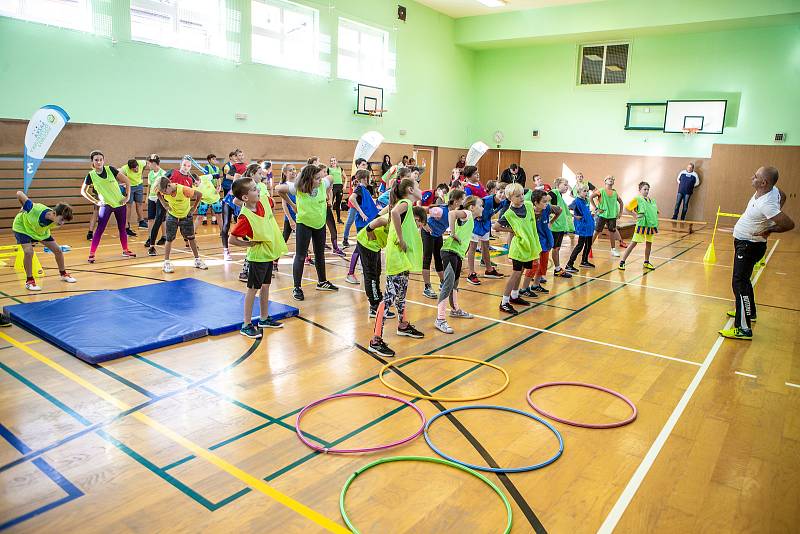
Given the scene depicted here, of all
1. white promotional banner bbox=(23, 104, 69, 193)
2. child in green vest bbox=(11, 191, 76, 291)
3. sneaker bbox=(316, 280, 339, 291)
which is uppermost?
white promotional banner bbox=(23, 104, 69, 193)

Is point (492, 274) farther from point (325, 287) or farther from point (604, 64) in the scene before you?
point (604, 64)

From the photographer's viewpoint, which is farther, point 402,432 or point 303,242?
point 303,242

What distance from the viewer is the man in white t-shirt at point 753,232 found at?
582cm

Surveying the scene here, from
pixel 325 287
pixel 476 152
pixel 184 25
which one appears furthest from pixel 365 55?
pixel 325 287

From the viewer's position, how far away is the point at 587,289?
873cm

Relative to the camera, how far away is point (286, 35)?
16.5 m

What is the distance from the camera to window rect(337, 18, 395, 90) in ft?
60.3

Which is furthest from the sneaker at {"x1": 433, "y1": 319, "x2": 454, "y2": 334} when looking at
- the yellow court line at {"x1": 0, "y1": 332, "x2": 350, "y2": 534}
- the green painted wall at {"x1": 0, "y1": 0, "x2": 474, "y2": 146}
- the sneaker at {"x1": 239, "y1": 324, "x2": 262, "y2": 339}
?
the green painted wall at {"x1": 0, "y1": 0, "x2": 474, "y2": 146}

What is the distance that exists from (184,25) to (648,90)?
631 inches

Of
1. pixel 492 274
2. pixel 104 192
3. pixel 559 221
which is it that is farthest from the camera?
pixel 492 274

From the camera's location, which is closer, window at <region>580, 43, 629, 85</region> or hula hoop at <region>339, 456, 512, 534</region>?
hula hoop at <region>339, 456, 512, 534</region>

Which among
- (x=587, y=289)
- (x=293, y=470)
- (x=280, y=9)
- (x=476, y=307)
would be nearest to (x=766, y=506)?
(x=293, y=470)

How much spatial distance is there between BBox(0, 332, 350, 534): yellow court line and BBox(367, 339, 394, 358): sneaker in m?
2.16

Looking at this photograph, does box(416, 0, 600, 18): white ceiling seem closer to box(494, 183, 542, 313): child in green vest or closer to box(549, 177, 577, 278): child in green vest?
box(549, 177, 577, 278): child in green vest
